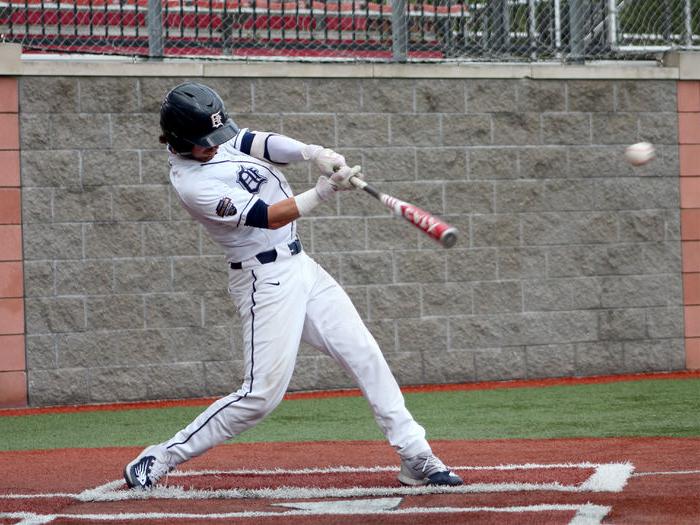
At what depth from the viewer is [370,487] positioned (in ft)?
16.8

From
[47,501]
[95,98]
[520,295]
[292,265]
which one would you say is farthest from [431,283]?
[47,501]

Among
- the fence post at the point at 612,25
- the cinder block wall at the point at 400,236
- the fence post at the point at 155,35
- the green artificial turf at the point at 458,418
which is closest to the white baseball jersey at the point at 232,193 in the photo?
the green artificial turf at the point at 458,418

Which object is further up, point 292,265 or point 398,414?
point 292,265

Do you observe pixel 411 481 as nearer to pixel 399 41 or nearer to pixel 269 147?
pixel 269 147

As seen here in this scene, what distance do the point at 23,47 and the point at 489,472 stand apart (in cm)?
558

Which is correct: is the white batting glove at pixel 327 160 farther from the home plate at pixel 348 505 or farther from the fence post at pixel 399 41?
the fence post at pixel 399 41

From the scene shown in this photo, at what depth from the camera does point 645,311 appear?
10039mm

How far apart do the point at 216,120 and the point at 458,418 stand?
11.8 ft

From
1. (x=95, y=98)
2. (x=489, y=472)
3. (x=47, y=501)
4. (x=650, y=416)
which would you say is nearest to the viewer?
(x=47, y=501)

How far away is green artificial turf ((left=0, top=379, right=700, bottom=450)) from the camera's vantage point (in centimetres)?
722

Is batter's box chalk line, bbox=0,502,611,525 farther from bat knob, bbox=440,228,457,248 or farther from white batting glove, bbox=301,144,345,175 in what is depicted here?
white batting glove, bbox=301,144,345,175

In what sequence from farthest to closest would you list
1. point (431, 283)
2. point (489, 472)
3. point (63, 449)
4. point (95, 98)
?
point (431, 283) < point (95, 98) < point (63, 449) < point (489, 472)

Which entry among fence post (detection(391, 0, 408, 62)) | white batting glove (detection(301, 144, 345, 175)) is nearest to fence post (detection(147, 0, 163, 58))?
fence post (detection(391, 0, 408, 62))

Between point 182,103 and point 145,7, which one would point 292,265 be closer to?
point 182,103
